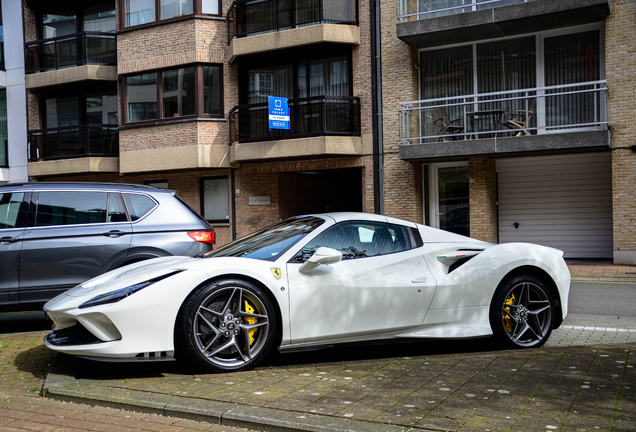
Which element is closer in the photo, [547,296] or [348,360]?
A: [348,360]

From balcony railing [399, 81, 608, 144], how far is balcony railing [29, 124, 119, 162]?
1093 cm

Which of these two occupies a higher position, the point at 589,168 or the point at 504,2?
the point at 504,2

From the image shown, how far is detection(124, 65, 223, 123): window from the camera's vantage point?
69.7ft

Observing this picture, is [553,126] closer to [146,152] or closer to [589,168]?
[589,168]

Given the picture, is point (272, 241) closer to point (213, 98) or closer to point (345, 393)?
point (345, 393)

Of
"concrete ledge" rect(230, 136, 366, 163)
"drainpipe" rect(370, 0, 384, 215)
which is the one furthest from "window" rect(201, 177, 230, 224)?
"drainpipe" rect(370, 0, 384, 215)

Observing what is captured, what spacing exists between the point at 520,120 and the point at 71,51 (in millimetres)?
16410

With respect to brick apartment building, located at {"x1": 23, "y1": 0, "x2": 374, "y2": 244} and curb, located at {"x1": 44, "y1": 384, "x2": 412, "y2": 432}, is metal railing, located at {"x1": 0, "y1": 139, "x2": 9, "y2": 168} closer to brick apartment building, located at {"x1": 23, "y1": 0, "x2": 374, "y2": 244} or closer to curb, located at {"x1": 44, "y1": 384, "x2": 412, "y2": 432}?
brick apartment building, located at {"x1": 23, "y1": 0, "x2": 374, "y2": 244}

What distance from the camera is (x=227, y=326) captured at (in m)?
4.97

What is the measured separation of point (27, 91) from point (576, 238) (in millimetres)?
21093

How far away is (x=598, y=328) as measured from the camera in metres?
7.25

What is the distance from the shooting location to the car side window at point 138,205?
7508 mm

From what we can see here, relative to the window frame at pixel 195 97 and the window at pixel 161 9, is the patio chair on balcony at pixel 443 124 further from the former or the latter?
the window at pixel 161 9

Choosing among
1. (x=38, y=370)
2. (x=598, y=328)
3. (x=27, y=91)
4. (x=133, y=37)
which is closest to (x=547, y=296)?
(x=598, y=328)
